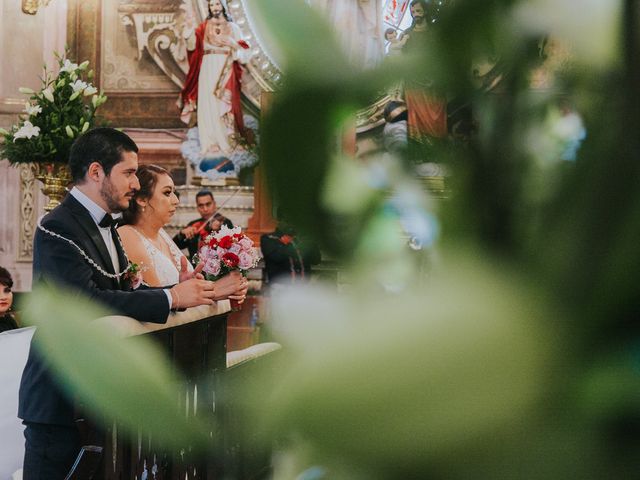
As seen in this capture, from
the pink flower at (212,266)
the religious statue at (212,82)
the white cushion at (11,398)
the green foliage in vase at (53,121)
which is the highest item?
the religious statue at (212,82)

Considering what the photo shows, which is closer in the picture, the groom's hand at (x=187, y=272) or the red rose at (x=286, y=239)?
the red rose at (x=286, y=239)

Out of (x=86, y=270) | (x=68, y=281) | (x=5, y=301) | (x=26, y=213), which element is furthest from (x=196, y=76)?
(x=68, y=281)

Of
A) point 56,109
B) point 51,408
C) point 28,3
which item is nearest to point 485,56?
point 51,408

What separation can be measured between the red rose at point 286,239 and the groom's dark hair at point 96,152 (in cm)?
229

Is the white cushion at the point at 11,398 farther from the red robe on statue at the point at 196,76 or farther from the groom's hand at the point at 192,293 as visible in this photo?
the red robe on statue at the point at 196,76

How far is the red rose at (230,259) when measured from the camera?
8.73 ft

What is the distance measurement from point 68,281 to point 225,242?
32.1 inches

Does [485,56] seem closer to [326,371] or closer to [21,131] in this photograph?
[326,371]

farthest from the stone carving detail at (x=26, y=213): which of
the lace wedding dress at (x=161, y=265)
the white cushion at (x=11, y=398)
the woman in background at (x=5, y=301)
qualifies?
the white cushion at (x=11, y=398)

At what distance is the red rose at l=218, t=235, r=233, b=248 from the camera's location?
2.64 m

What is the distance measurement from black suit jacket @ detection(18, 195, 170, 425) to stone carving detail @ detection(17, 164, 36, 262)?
6404 mm

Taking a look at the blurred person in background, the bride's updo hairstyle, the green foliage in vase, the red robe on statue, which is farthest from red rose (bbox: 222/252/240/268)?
the red robe on statue

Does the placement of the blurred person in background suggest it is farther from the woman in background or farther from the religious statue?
the religious statue

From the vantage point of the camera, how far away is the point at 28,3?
25.9 feet
